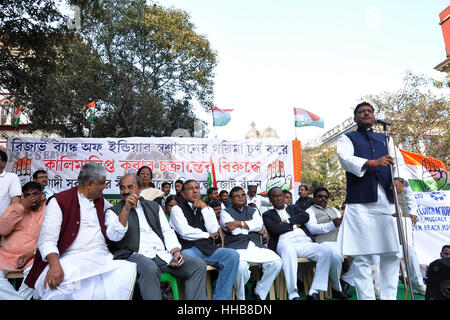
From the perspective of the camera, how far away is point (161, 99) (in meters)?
15.4

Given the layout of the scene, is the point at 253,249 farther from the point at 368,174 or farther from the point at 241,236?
the point at 368,174

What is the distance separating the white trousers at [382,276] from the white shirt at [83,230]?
2.10m

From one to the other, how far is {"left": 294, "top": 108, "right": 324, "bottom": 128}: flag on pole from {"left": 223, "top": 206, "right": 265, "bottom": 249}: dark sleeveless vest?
718cm

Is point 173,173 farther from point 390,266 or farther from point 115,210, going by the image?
point 390,266

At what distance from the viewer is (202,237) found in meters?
3.80

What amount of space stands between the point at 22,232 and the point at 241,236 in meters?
2.46

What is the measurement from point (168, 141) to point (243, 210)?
492 cm

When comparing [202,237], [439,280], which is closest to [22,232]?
[202,237]

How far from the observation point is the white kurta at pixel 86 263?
7.59 ft

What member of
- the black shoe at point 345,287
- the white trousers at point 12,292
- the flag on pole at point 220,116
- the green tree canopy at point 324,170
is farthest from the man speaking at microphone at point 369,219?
the green tree canopy at point 324,170

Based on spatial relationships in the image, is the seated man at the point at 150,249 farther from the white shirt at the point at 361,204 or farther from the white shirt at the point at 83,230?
the white shirt at the point at 361,204

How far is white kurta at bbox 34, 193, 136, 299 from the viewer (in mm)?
2314

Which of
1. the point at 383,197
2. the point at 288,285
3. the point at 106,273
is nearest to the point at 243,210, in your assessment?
the point at 288,285

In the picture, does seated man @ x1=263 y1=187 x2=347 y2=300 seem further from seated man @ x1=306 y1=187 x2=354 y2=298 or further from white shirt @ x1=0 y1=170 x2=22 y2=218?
white shirt @ x1=0 y1=170 x2=22 y2=218
